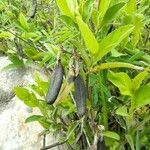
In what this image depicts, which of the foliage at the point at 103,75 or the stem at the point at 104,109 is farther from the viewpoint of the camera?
the stem at the point at 104,109

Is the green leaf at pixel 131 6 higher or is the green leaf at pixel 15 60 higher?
the green leaf at pixel 131 6

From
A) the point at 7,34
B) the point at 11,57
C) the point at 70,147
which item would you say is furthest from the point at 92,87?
the point at 11,57

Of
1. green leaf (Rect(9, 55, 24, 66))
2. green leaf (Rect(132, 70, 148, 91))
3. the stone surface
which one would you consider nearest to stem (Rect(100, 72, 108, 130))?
green leaf (Rect(132, 70, 148, 91))

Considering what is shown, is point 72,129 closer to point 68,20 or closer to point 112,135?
point 112,135

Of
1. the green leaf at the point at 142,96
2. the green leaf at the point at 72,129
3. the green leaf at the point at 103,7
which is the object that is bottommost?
the green leaf at the point at 72,129

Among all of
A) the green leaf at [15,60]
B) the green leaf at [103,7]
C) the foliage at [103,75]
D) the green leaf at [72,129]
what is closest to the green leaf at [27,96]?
the foliage at [103,75]

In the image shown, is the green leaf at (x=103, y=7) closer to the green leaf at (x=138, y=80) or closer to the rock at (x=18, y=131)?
the green leaf at (x=138, y=80)

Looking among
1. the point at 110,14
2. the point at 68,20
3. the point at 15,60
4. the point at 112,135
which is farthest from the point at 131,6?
the point at 15,60

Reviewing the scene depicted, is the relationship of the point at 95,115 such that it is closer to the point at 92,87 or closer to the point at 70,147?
the point at 92,87
